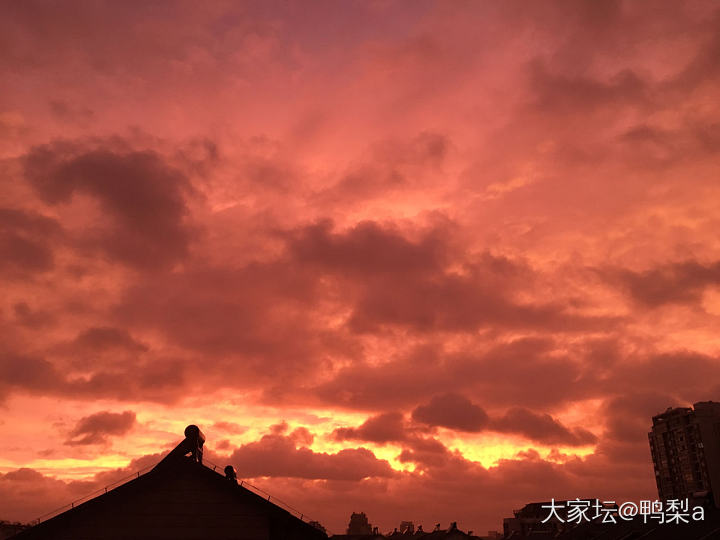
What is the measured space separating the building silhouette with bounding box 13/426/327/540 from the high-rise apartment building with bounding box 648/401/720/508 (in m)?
138

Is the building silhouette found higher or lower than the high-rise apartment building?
lower

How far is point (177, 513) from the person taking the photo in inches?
868

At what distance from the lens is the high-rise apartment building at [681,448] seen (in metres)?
142

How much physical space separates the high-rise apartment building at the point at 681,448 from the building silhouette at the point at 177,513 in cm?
13769

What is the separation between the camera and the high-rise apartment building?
142m

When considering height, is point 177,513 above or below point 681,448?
below

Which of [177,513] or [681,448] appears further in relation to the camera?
[681,448]

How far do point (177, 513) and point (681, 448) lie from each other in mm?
166119

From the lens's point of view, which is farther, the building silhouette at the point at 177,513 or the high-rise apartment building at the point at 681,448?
the high-rise apartment building at the point at 681,448

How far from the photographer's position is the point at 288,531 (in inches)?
886

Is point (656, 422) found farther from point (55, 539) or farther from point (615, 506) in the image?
point (55, 539)

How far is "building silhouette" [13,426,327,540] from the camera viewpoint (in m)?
21.9

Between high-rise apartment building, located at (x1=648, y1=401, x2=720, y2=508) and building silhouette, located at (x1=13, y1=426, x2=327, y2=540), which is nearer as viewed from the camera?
building silhouette, located at (x1=13, y1=426, x2=327, y2=540)

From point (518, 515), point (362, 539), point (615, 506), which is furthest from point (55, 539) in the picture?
point (518, 515)
